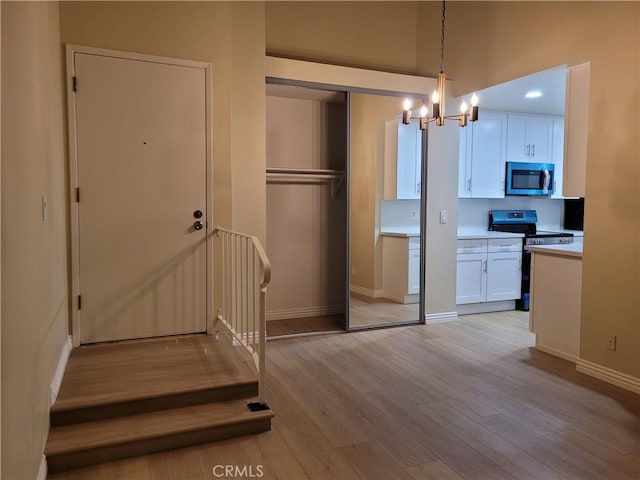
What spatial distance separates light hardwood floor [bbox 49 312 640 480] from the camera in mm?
2170

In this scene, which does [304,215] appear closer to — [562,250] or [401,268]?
[401,268]

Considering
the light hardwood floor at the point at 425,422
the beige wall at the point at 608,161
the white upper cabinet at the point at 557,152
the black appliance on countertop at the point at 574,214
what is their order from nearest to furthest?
the light hardwood floor at the point at 425,422, the beige wall at the point at 608,161, the white upper cabinet at the point at 557,152, the black appliance on countertop at the point at 574,214

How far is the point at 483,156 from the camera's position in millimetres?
5641

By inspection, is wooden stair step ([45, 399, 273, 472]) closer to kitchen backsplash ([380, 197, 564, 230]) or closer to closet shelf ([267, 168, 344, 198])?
closet shelf ([267, 168, 344, 198])

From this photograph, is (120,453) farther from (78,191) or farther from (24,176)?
(78,191)

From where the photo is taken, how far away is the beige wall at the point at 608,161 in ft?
9.94

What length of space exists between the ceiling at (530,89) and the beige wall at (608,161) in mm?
275

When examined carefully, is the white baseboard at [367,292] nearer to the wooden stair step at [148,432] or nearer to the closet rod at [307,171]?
the closet rod at [307,171]

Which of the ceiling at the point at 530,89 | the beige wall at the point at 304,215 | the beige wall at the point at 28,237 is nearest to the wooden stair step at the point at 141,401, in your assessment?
the beige wall at the point at 28,237

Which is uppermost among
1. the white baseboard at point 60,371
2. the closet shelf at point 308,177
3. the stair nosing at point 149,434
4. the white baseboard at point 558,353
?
the closet shelf at point 308,177

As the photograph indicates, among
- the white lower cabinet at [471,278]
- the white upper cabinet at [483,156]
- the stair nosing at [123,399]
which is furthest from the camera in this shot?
the white upper cabinet at [483,156]

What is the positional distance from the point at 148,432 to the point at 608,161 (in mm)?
3284

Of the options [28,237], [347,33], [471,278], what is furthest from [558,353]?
[28,237]

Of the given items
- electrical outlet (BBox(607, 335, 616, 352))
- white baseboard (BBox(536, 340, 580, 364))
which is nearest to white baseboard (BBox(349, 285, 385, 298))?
white baseboard (BBox(536, 340, 580, 364))
